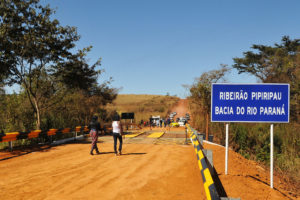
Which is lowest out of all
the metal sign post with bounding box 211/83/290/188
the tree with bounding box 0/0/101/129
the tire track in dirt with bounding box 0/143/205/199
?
the tire track in dirt with bounding box 0/143/205/199

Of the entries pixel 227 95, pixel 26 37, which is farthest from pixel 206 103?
pixel 26 37

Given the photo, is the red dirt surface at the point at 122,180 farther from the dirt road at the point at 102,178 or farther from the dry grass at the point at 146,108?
the dry grass at the point at 146,108

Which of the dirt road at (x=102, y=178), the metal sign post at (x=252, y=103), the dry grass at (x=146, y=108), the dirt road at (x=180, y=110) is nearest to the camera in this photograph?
the dirt road at (x=102, y=178)

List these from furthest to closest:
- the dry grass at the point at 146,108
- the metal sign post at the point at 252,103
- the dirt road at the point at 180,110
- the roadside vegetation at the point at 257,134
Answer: the dirt road at the point at 180,110 < the dry grass at the point at 146,108 < the roadside vegetation at the point at 257,134 < the metal sign post at the point at 252,103

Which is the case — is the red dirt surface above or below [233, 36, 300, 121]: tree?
below

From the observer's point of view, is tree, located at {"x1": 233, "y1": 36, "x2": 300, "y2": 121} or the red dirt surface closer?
the red dirt surface

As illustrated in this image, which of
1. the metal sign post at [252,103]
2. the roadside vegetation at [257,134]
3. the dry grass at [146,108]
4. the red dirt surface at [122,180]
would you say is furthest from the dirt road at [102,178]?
the dry grass at [146,108]

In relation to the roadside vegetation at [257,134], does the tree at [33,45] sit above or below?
above

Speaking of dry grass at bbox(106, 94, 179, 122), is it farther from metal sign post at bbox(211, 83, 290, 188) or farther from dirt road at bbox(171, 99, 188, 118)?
metal sign post at bbox(211, 83, 290, 188)

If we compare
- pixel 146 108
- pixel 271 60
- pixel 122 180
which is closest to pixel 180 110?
pixel 146 108

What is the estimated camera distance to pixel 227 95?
773cm

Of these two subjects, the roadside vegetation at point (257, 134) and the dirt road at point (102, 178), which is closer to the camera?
the dirt road at point (102, 178)

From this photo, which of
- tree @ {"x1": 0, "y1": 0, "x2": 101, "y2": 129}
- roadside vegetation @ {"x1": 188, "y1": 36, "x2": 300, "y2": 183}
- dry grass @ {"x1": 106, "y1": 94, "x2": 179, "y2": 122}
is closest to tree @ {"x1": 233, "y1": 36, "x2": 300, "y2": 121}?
roadside vegetation @ {"x1": 188, "y1": 36, "x2": 300, "y2": 183}

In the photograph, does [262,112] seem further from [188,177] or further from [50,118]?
[50,118]
